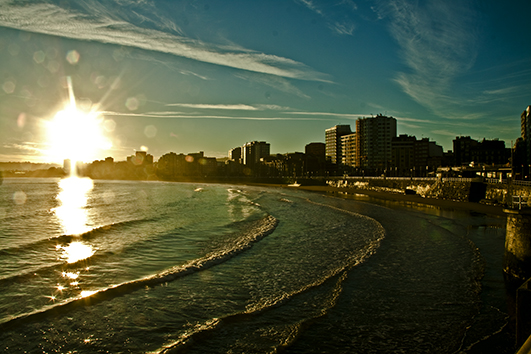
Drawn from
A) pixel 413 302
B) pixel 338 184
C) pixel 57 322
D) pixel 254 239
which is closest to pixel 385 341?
pixel 413 302

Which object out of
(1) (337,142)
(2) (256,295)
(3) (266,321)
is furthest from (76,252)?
(1) (337,142)

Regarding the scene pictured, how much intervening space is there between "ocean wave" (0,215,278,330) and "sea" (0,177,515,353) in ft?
0.15

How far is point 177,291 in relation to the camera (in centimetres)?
972

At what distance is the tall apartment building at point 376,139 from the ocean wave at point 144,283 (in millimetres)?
147701

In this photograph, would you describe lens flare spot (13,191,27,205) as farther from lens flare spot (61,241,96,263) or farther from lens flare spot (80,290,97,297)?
lens flare spot (80,290,97,297)

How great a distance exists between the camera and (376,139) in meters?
157

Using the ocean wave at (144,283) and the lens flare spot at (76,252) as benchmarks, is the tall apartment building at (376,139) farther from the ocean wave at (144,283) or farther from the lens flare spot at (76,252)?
the lens flare spot at (76,252)

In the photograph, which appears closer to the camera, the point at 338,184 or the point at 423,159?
the point at 338,184

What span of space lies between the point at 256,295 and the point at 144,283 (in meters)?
3.81

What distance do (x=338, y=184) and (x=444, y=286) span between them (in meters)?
87.1

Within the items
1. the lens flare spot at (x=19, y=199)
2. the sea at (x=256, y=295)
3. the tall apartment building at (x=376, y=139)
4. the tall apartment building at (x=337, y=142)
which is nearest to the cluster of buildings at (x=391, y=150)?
the tall apartment building at (x=376, y=139)

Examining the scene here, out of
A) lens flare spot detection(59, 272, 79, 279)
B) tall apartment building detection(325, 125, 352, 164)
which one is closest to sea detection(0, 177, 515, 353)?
lens flare spot detection(59, 272, 79, 279)

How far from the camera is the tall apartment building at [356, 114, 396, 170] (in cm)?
15588

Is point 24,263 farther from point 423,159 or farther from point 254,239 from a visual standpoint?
point 423,159
